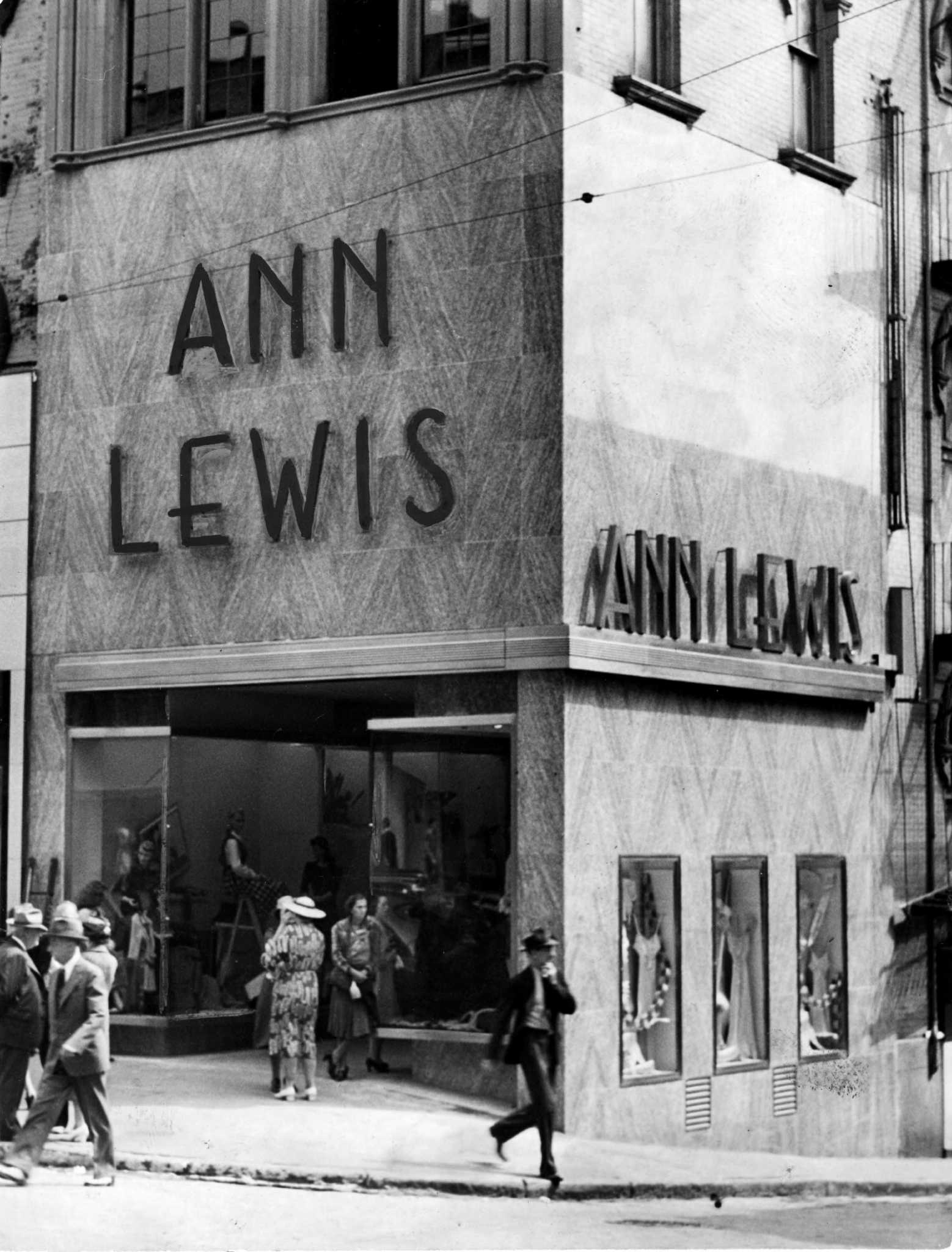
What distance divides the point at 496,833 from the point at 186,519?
16.0 feet

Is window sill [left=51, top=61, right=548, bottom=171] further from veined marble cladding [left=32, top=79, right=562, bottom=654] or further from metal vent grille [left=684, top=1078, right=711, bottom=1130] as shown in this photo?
metal vent grille [left=684, top=1078, right=711, bottom=1130]

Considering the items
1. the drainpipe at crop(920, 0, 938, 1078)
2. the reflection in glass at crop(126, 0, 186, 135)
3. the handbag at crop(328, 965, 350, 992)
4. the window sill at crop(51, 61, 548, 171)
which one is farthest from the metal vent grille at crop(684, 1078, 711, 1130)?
Result: the reflection in glass at crop(126, 0, 186, 135)

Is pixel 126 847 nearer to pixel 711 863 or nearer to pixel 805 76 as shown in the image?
pixel 711 863

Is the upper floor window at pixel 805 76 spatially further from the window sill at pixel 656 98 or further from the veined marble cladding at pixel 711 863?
the veined marble cladding at pixel 711 863

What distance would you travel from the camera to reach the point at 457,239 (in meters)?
21.4

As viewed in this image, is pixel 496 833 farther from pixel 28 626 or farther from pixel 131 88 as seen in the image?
pixel 131 88

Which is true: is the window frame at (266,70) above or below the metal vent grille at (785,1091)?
above

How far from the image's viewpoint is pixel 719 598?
2273 centimetres

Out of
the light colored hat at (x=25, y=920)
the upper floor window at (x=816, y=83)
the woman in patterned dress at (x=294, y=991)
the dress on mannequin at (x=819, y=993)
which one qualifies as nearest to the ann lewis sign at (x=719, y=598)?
the dress on mannequin at (x=819, y=993)

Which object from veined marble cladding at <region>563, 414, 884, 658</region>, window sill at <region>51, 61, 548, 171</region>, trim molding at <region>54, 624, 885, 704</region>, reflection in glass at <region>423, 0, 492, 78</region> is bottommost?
trim molding at <region>54, 624, 885, 704</region>

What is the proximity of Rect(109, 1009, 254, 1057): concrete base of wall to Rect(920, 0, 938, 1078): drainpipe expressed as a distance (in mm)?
8438

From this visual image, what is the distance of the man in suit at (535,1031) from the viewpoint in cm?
1808

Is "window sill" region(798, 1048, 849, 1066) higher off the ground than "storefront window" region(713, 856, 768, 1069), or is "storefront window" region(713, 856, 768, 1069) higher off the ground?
"storefront window" region(713, 856, 768, 1069)

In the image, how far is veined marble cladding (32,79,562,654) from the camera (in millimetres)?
21016
